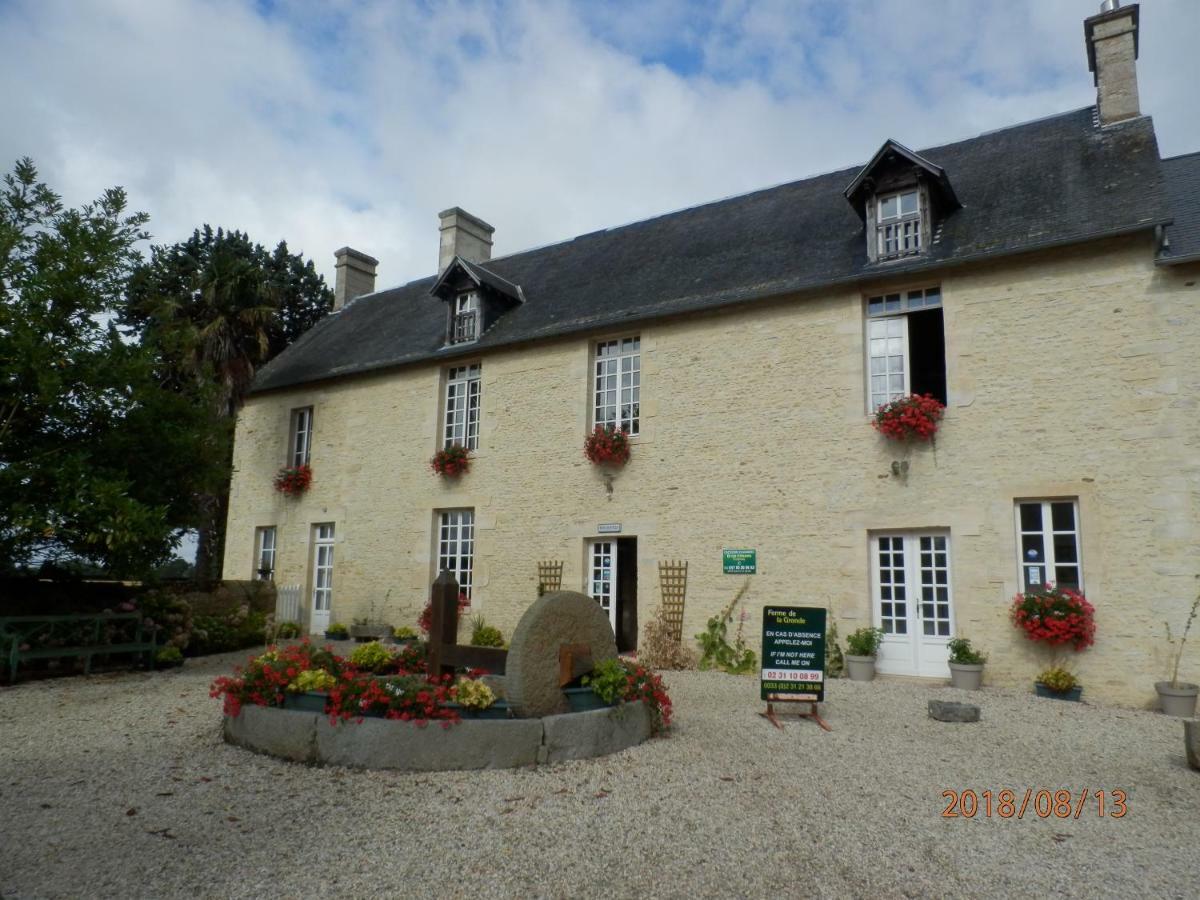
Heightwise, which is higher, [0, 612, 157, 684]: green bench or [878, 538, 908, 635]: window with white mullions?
[878, 538, 908, 635]: window with white mullions

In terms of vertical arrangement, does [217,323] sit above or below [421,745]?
above

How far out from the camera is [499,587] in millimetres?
12758

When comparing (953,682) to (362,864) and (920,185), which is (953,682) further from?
(362,864)

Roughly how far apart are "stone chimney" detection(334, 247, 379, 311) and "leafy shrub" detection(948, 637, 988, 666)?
53.9 ft

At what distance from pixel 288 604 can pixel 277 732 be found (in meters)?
10.5

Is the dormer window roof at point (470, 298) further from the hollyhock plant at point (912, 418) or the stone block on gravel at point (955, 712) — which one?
the stone block on gravel at point (955, 712)

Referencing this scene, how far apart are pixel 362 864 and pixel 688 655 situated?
24.1 feet

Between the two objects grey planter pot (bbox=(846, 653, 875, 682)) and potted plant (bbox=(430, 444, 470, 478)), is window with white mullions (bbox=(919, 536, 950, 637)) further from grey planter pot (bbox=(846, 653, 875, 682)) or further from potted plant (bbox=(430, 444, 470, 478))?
potted plant (bbox=(430, 444, 470, 478))

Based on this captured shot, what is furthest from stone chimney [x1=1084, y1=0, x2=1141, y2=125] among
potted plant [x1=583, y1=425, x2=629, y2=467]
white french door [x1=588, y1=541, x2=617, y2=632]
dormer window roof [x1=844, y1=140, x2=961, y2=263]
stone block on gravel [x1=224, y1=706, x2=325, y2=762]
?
stone block on gravel [x1=224, y1=706, x2=325, y2=762]

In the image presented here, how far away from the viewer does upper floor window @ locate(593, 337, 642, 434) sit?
12.1 m

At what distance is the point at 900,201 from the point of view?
10.7 meters

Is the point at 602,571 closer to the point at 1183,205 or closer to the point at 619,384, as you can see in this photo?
the point at 619,384

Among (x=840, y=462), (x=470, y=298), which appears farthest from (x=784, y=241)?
(x=470, y=298)
